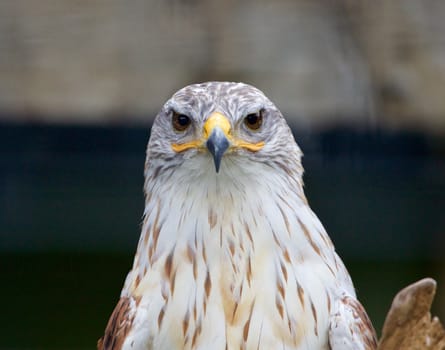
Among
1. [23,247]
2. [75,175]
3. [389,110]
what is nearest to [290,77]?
[389,110]

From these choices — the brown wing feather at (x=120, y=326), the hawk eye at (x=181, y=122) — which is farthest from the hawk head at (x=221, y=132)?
the brown wing feather at (x=120, y=326)

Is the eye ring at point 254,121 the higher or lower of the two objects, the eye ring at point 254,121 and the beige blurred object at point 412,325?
the higher

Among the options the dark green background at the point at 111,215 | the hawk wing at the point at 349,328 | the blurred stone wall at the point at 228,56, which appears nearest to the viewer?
the hawk wing at the point at 349,328

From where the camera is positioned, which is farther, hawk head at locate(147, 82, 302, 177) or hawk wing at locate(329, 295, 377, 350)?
hawk head at locate(147, 82, 302, 177)

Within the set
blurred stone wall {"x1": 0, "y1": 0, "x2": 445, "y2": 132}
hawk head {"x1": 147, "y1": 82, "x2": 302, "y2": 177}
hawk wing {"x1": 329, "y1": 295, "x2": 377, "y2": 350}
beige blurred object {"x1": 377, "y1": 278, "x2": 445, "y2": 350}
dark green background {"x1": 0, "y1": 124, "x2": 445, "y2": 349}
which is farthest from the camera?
dark green background {"x1": 0, "y1": 124, "x2": 445, "y2": 349}

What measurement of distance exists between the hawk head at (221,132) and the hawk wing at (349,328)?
1.14 feet

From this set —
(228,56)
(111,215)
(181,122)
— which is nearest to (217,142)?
(181,122)

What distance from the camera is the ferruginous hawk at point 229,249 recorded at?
246cm

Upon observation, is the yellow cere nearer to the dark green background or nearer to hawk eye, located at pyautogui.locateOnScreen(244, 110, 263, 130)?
hawk eye, located at pyautogui.locateOnScreen(244, 110, 263, 130)

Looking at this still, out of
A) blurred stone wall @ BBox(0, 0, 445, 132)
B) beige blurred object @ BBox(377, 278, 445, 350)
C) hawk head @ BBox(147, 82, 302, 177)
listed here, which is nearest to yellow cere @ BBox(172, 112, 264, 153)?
hawk head @ BBox(147, 82, 302, 177)

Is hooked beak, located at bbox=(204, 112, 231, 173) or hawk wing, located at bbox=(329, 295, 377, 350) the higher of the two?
hooked beak, located at bbox=(204, 112, 231, 173)

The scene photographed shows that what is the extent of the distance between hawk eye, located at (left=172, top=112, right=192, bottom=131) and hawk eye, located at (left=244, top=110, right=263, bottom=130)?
0.13 metres

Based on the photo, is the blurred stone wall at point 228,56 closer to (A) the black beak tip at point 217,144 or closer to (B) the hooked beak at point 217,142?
(B) the hooked beak at point 217,142

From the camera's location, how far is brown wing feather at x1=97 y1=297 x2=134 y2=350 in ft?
8.07
